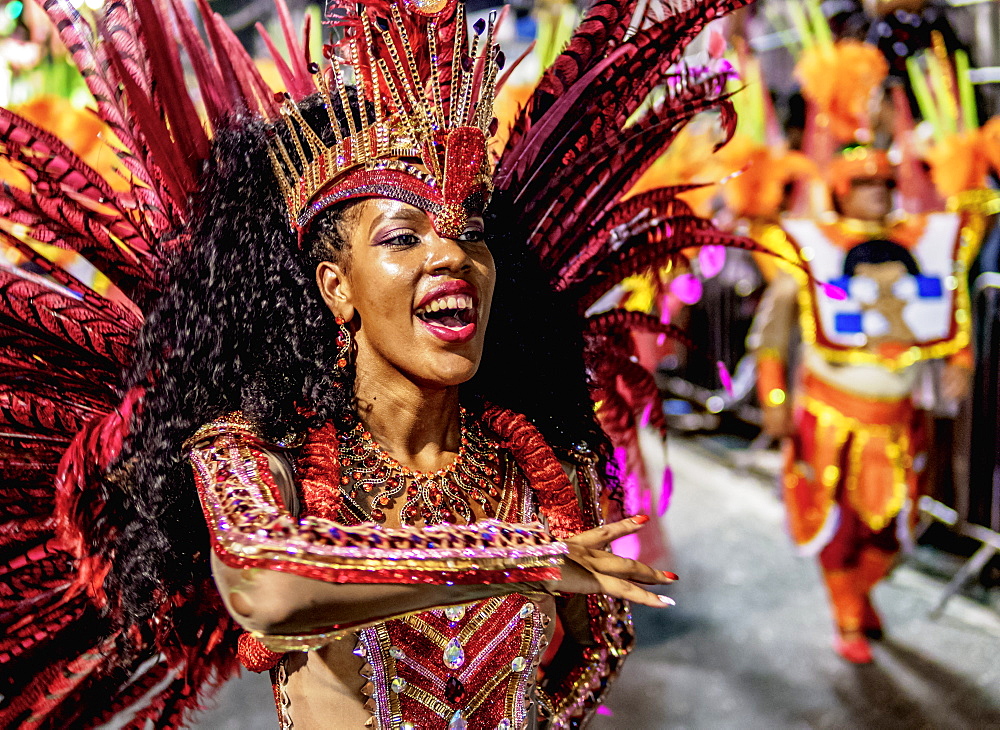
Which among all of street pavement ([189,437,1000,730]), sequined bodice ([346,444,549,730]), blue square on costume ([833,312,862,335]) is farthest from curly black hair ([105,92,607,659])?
blue square on costume ([833,312,862,335])

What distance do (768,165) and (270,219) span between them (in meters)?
4.41

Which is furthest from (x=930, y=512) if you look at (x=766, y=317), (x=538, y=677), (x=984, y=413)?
(x=538, y=677)

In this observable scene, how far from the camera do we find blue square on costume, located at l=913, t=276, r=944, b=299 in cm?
450

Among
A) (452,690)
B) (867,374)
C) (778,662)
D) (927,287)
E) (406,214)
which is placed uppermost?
(406,214)

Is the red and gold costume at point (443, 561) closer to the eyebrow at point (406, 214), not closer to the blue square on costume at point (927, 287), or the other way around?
the eyebrow at point (406, 214)

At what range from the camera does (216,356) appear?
159 cm

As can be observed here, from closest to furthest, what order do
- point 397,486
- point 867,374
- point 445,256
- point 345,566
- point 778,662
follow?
point 345,566, point 445,256, point 397,486, point 778,662, point 867,374

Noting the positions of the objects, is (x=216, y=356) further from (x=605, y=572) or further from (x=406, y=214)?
(x=605, y=572)

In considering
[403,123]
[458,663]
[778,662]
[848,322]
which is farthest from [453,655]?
[848,322]

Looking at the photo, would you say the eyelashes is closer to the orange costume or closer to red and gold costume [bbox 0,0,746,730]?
red and gold costume [bbox 0,0,746,730]

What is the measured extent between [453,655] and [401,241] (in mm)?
679

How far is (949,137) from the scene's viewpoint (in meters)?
Result: 5.20

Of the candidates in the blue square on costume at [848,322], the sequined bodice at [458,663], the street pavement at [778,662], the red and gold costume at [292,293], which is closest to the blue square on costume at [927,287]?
the blue square on costume at [848,322]

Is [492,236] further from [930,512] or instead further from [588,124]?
[930,512]
